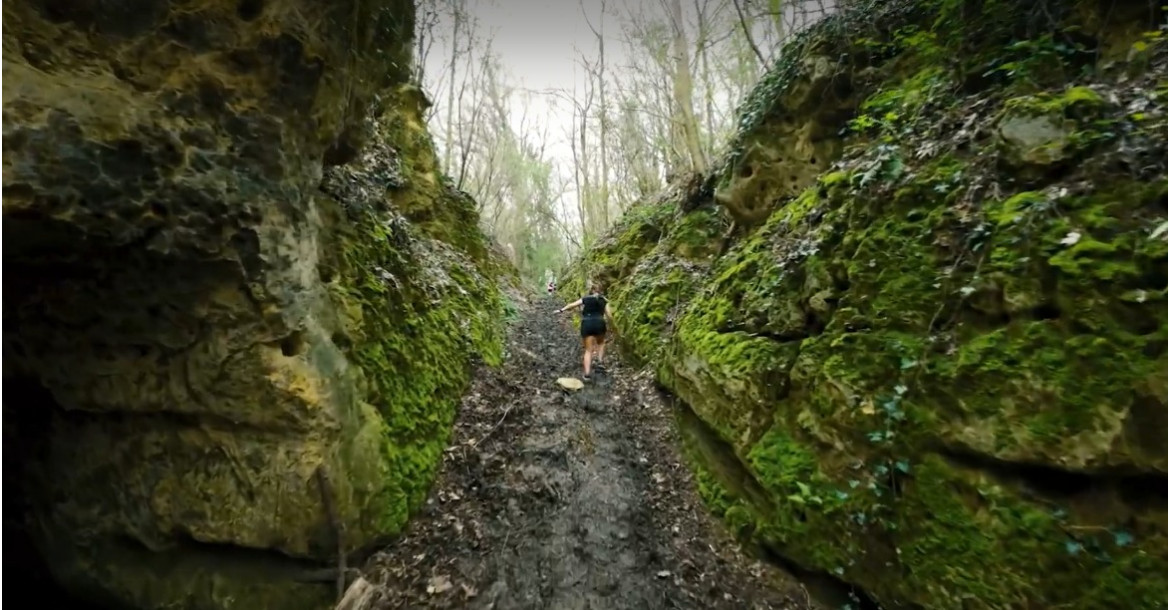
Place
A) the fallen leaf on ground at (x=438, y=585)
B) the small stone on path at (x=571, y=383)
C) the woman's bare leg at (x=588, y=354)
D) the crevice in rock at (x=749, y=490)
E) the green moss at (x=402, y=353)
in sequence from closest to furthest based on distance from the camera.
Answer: the crevice in rock at (x=749, y=490)
the fallen leaf on ground at (x=438, y=585)
the green moss at (x=402, y=353)
the small stone on path at (x=571, y=383)
the woman's bare leg at (x=588, y=354)

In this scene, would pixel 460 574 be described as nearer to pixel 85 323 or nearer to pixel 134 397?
pixel 134 397

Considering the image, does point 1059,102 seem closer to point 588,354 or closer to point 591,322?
point 591,322

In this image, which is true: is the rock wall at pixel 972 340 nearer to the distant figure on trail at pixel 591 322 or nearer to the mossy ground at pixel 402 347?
the distant figure on trail at pixel 591 322

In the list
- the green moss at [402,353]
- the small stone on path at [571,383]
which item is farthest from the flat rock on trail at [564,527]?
the small stone on path at [571,383]

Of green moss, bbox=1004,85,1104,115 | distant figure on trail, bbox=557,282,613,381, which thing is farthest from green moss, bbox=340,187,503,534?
green moss, bbox=1004,85,1104,115

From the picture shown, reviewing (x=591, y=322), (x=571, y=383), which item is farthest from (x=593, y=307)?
(x=571, y=383)

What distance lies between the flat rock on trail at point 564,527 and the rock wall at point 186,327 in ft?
2.01

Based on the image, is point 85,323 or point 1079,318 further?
point 85,323

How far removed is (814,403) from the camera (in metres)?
4.80

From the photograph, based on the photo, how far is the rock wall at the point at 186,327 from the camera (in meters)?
3.37

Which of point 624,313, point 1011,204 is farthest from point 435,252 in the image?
point 1011,204

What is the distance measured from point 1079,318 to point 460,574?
513cm

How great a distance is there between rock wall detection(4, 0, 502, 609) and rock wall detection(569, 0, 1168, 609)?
4037 millimetres

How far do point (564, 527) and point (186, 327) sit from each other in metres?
3.92
